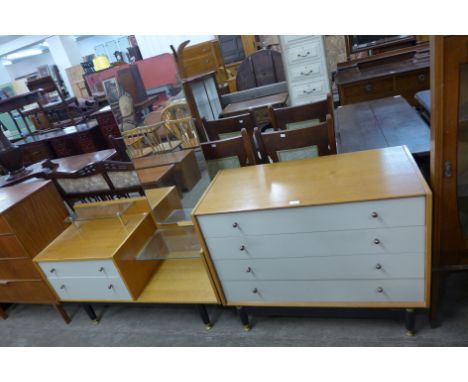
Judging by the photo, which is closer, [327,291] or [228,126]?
[327,291]

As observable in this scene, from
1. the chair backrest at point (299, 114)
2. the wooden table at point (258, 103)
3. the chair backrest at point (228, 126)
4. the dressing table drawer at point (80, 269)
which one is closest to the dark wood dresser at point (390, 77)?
the wooden table at point (258, 103)

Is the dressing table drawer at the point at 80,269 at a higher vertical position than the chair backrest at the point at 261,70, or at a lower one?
lower

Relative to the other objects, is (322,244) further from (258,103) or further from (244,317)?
(258,103)

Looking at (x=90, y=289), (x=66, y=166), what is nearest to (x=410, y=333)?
(x=90, y=289)

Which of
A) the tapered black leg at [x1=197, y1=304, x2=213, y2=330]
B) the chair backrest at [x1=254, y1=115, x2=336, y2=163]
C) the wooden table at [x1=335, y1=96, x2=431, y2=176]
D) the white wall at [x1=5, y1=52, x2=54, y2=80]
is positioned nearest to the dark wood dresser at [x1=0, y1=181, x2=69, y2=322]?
the tapered black leg at [x1=197, y1=304, x2=213, y2=330]

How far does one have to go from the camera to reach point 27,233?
1836 mm

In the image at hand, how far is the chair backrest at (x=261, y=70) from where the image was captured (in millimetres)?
4152

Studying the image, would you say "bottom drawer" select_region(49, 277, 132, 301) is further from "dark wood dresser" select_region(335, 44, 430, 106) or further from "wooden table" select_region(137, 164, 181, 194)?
"dark wood dresser" select_region(335, 44, 430, 106)

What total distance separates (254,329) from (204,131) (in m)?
1.21

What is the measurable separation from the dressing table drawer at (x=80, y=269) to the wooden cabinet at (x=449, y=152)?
4.95 feet

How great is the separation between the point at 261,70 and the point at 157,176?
114 inches

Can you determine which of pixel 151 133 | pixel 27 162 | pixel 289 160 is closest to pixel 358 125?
pixel 289 160

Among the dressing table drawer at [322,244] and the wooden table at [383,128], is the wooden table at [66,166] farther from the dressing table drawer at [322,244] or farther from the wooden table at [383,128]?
the wooden table at [383,128]
